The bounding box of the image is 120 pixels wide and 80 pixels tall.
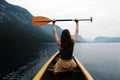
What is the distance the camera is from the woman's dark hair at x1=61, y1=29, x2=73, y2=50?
6.75 metres

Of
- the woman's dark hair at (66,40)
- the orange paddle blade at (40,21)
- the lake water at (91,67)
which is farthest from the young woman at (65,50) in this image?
the lake water at (91,67)

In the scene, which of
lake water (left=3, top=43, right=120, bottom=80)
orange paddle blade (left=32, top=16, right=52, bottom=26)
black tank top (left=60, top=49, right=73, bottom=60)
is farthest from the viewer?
lake water (left=3, top=43, right=120, bottom=80)

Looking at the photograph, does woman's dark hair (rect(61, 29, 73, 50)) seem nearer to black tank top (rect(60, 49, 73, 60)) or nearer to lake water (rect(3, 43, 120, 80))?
black tank top (rect(60, 49, 73, 60))

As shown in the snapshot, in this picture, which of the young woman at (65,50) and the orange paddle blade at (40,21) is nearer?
the young woman at (65,50)

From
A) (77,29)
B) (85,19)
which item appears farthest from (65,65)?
(85,19)

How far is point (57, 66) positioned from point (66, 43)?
0.92 metres

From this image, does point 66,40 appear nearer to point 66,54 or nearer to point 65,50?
point 65,50

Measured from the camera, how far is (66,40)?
6.80 metres

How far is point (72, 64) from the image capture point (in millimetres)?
7188

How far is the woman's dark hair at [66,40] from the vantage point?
22.2 feet

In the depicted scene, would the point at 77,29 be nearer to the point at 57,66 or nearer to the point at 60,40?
the point at 60,40

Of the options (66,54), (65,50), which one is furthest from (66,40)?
(66,54)

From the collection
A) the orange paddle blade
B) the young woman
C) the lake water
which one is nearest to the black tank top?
the young woman

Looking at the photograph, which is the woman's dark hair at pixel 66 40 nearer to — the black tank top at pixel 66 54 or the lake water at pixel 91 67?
the black tank top at pixel 66 54
